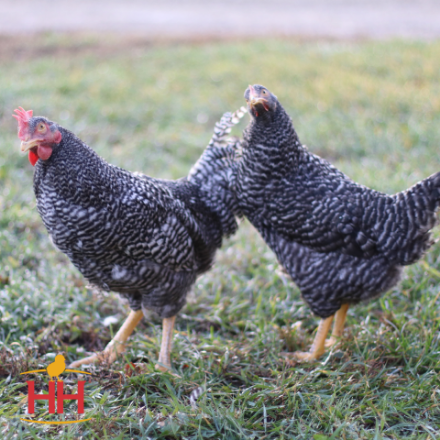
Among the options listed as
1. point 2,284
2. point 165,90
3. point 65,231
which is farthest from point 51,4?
point 65,231

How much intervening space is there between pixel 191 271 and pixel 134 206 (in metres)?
0.73

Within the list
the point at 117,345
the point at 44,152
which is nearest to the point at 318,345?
the point at 117,345

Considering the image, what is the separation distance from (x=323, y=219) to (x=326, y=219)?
0.02m

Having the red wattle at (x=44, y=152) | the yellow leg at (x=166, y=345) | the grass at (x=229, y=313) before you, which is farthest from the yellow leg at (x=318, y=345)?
the red wattle at (x=44, y=152)

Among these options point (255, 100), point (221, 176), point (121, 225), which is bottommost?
point (121, 225)

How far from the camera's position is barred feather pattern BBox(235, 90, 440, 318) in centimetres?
308

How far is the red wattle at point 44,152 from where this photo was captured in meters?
2.62

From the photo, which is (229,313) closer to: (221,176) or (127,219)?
(221,176)

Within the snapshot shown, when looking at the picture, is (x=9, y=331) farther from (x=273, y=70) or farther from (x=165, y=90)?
(x=273, y=70)

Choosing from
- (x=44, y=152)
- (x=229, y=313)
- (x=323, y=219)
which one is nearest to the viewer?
(x=44, y=152)

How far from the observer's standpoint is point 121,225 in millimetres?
2793

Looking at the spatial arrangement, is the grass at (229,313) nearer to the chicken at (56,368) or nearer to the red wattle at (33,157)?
the chicken at (56,368)

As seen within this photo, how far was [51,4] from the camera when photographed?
1470 centimetres

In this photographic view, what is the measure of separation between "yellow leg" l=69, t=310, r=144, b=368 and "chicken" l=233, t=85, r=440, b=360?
3.85ft
